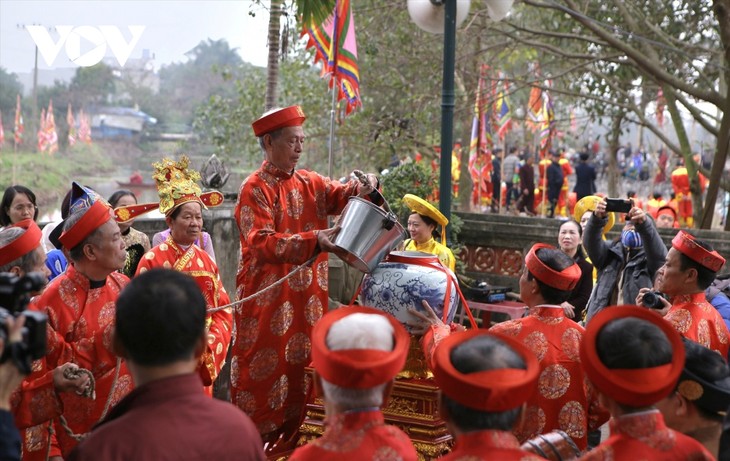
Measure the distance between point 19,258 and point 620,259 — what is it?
453 cm

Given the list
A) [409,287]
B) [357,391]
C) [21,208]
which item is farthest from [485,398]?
[21,208]

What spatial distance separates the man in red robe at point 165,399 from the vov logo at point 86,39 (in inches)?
542

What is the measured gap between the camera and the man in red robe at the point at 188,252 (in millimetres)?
4348

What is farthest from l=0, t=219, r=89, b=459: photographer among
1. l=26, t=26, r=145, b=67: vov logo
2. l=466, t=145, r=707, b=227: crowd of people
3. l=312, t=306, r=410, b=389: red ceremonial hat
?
l=466, t=145, r=707, b=227: crowd of people

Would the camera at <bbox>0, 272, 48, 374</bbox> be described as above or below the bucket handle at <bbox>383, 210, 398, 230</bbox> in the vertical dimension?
below

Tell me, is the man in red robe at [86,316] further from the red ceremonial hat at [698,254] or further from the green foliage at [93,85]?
the green foliage at [93,85]

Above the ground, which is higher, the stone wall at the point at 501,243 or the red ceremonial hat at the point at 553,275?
the red ceremonial hat at the point at 553,275

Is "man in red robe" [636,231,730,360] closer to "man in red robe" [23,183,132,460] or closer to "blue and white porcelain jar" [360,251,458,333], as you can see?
"blue and white porcelain jar" [360,251,458,333]

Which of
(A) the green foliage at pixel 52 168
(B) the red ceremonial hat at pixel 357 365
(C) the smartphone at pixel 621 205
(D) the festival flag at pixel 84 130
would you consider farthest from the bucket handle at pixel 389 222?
(D) the festival flag at pixel 84 130

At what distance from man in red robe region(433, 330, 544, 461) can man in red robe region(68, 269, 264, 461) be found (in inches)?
21.5

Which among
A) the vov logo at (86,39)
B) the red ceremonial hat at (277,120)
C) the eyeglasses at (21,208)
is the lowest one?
the eyeglasses at (21,208)

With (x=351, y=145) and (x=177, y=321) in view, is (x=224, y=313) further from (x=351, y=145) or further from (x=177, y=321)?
(x=351, y=145)

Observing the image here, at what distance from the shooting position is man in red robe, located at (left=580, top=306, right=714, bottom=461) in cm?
253

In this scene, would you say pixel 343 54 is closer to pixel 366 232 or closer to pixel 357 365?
pixel 366 232
